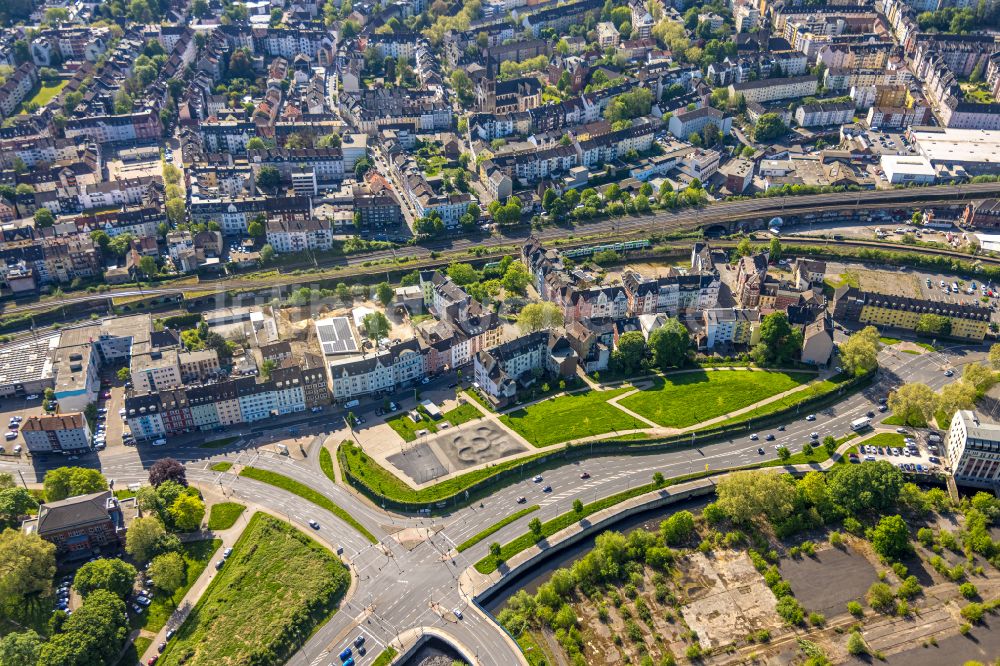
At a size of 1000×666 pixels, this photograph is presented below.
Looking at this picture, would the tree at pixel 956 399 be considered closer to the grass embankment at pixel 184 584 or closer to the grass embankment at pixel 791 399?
the grass embankment at pixel 791 399

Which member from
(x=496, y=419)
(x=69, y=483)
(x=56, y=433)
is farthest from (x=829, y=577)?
(x=56, y=433)

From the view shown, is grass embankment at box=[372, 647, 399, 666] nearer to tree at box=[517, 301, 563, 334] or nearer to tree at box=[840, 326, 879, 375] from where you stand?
tree at box=[517, 301, 563, 334]

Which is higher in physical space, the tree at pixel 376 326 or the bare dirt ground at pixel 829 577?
the tree at pixel 376 326

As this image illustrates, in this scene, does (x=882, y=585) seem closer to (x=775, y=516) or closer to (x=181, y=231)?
(x=775, y=516)

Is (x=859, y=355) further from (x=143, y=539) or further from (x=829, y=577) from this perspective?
(x=143, y=539)

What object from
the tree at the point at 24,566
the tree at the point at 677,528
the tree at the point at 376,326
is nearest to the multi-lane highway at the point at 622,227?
the tree at the point at 376,326

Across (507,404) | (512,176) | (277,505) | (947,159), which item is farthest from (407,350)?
(947,159)
